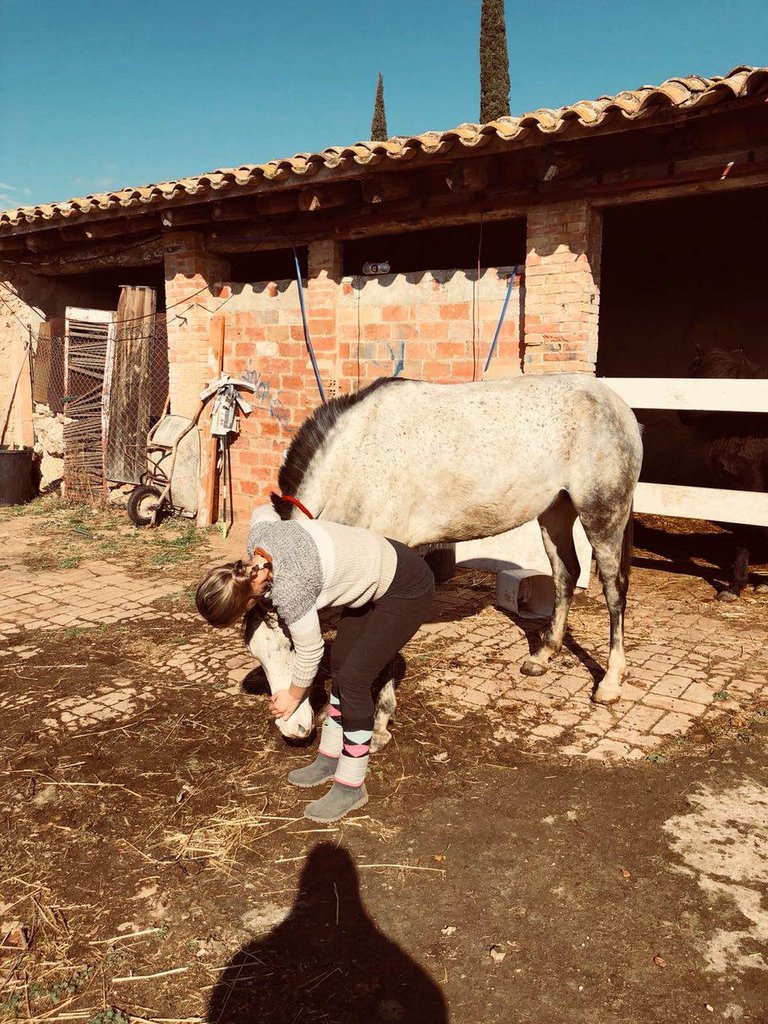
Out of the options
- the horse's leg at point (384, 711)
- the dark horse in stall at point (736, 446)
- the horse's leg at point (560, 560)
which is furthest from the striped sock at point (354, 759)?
the dark horse in stall at point (736, 446)

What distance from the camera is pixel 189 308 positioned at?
923 cm

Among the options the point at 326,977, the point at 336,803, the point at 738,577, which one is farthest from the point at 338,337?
the point at 326,977

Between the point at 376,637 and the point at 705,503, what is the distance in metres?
4.03

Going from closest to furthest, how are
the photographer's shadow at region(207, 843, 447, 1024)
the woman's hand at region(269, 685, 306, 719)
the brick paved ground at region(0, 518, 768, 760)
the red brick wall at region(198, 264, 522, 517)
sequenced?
the photographer's shadow at region(207, 843, 447, 1024)
the woman's hand at region(269, 685, 306, 719)
the brick paved ground at region(0, 518, 768, 760)
the red brick wall at region(198, 264, 522, 517)

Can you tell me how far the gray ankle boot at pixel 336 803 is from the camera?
10.8 feet

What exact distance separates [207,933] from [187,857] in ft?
1.57

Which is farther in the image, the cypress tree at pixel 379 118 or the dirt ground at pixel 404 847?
the cypress tree at pixel 379 118

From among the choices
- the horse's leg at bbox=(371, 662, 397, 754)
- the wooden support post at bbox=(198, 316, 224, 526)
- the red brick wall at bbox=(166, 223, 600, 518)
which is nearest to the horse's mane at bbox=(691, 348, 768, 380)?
the red brick wall at bbox=(166, 223, 600, 518)

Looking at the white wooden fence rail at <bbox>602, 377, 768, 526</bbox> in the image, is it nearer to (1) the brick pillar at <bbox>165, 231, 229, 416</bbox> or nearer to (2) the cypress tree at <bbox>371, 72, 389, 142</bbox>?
(1) the brick pillar at <bbox>165, 231, 229, 416</bbox>

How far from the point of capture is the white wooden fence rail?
595cm

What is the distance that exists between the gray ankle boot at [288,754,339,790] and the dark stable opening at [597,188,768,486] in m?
7.85

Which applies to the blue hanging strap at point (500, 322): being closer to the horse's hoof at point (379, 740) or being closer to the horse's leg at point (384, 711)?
the horse's leg at point (384, 711)

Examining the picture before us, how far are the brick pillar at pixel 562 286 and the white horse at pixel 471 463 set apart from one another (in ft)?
5.42

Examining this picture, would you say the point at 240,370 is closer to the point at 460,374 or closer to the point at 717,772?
the point at 460,374
